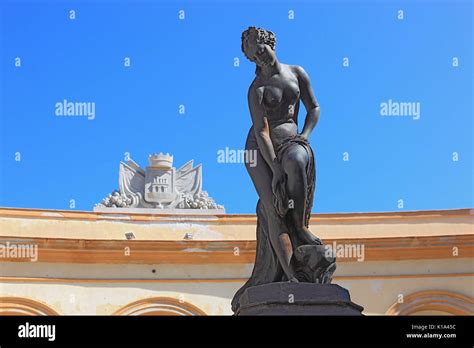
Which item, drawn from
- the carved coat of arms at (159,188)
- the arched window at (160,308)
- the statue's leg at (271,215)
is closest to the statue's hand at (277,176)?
the statue's leg at (271,215)

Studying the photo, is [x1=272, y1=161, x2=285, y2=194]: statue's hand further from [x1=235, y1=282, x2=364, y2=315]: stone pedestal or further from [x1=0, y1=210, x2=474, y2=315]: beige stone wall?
[x1=0, y1=210, x2=474, y2=315]: beige stone wall

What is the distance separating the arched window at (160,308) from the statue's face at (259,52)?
8.16 m

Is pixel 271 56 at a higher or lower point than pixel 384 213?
lower

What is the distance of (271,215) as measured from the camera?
5.90 meters

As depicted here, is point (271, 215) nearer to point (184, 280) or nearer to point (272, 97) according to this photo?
point (272, 97)

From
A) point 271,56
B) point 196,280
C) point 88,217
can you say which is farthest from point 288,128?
point 88,217

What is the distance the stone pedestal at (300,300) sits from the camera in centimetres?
525

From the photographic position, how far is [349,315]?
520 cm

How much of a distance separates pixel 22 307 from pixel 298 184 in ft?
29.0

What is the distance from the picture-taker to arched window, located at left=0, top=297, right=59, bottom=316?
1335cm
